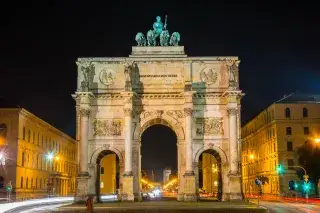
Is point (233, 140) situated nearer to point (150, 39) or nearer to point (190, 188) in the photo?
point (190, 188)

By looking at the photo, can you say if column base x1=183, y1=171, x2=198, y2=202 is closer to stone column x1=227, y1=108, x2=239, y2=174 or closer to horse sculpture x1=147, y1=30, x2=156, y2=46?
stone column x1=227, y1=108, x2=239, y2=174

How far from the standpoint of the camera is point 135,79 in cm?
4312

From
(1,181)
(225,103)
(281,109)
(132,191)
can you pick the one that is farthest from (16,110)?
(281,109)

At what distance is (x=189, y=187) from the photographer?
40750 mm

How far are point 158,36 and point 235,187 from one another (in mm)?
14746

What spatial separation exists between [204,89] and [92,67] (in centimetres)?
959

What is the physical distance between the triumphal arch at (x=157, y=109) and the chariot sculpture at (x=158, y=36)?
57.4 inches

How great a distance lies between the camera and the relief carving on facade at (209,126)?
4275 cm

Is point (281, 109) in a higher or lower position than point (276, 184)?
higher

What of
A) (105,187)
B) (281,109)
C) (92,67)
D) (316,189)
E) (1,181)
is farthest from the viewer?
(105,187)

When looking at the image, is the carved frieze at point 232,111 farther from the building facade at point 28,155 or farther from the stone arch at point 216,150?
the building facade at point 28,155

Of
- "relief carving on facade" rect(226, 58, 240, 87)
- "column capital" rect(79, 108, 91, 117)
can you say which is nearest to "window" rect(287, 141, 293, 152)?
"relief carving on facade" rect(226, 58, 240, 87)

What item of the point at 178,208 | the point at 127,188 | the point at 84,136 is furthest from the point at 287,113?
the point at 178,208

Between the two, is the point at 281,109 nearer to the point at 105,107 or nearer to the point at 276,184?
the point at 276,184
